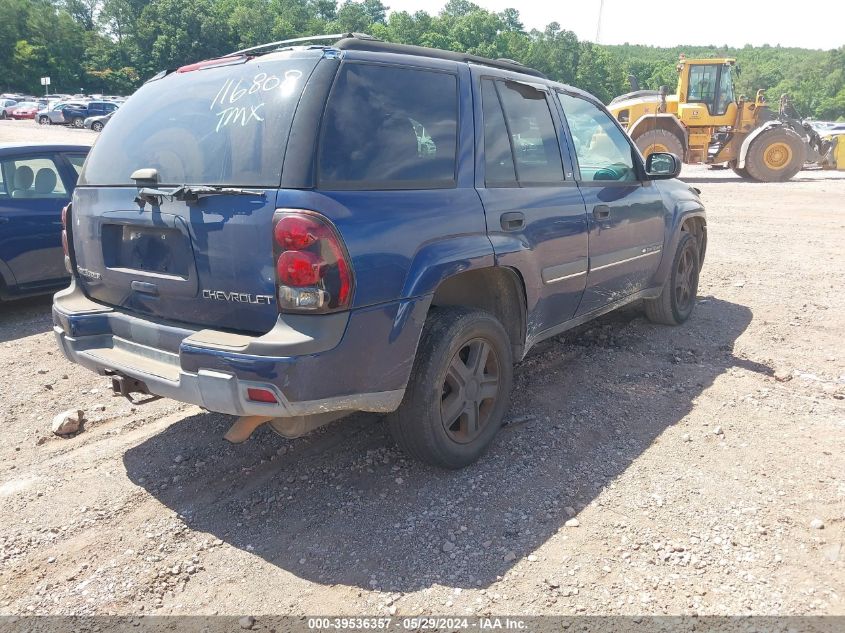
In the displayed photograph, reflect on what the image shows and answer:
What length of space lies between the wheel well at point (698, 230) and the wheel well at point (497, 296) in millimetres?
2670

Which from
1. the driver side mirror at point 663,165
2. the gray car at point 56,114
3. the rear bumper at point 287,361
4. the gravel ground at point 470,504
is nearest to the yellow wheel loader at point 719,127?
the driver side mirror at point 663,165

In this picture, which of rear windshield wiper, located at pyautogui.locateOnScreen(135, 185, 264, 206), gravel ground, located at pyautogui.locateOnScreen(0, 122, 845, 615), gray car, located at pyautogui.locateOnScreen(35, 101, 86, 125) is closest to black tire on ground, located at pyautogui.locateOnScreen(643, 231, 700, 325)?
gravel ground, located at pyautogui.locateOnScreen(0, 122, 845, 615)

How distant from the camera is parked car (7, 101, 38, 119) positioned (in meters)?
43.1

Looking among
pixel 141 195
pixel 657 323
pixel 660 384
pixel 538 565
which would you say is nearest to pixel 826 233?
pixel 657 323

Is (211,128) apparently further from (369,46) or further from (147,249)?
(369,46)

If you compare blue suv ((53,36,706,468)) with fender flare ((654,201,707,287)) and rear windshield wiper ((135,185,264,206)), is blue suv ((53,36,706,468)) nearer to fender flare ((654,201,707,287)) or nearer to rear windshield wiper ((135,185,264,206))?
rear windshield wiper ((135,185,264,206))

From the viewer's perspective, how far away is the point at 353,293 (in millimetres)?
2693

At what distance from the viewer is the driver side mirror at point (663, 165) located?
504 cm

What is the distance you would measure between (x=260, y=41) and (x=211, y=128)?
327 ft

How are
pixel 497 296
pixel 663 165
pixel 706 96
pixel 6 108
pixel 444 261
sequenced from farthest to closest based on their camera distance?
pixel 6 108 < pixel 706 96 < pixel 663 165 < pixel 497 296 < pixel 444 261

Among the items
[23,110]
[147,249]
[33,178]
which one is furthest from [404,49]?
[23,110]

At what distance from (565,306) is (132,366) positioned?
97.8 inches

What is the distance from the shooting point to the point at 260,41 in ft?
305

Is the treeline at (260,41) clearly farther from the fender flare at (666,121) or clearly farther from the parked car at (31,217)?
the parked car at (31,217)
